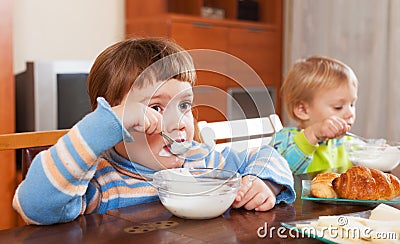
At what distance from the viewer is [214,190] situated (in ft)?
3.08

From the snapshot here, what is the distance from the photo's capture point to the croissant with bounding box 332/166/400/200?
3.53 feet

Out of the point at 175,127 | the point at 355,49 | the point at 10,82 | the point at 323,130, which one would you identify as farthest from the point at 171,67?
the point at 355,49

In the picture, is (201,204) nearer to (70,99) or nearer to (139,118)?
(139,118)

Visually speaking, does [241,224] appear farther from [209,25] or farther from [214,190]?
[209,25]

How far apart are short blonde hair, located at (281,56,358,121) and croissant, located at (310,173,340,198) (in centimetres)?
90

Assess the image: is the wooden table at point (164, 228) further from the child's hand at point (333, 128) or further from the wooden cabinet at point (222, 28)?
the wooden cabinet at point (222, 28)

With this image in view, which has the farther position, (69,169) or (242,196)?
(242,196)

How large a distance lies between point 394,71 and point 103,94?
273 centimetres

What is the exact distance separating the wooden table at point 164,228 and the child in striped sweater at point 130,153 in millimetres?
38

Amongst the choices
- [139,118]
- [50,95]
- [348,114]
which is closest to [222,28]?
[50,95]

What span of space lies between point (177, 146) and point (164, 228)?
0.16m

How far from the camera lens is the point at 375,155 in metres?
1.50

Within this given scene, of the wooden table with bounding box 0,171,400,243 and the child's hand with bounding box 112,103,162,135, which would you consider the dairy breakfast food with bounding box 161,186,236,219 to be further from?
the child's hand with bounding box 112,103,162,135

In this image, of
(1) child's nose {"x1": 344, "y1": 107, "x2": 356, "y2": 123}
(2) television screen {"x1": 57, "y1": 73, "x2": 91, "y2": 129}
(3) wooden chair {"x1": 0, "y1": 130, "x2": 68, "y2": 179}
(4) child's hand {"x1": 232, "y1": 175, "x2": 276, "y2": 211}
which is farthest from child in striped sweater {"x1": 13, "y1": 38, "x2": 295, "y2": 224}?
(2) television screen {"x1": 57, "y1": 73, "x2": 91, "y2": 129}
